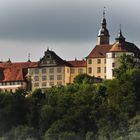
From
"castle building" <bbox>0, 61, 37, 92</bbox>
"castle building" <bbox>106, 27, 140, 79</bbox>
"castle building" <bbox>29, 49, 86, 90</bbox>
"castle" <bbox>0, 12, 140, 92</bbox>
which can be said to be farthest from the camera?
"castle building" <bbox>0, 61, 37, 92</bbox>

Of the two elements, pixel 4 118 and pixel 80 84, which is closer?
pixel 4 118

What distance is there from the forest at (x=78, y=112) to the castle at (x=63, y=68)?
62.1 feet

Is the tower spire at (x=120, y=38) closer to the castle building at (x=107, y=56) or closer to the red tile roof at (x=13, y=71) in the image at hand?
the castle building at (x=107, y=56)

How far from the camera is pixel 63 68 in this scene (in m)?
149

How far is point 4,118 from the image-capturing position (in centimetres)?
11700

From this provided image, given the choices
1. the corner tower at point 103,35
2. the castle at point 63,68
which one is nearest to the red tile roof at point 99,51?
the castle at point 63,68

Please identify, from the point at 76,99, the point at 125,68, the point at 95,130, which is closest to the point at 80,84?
the point at 125,68

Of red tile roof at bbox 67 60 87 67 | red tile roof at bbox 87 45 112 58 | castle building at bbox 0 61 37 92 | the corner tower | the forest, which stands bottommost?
the forest

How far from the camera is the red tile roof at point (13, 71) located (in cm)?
15171

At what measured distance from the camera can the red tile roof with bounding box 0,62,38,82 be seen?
15171 cm

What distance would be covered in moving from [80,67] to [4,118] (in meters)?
33.4

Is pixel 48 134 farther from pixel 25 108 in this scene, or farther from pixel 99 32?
pixel 99 32

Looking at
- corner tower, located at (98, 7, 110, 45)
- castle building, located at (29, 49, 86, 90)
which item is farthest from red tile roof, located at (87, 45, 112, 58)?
corner tower, located at (98, 7, 110, 45)

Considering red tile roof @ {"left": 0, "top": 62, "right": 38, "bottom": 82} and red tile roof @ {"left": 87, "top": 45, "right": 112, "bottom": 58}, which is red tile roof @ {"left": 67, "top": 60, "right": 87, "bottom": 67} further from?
red tile roof @ {"left": 0, "top": 62, "right": 38, "bottom": 82}
